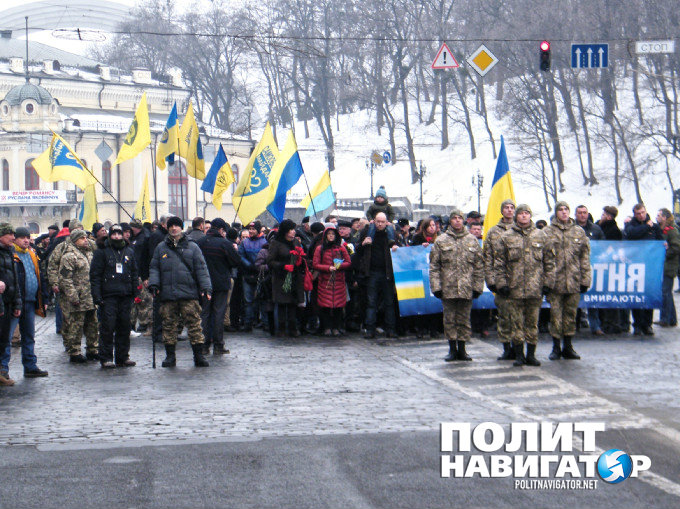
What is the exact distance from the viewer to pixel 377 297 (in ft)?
53.8

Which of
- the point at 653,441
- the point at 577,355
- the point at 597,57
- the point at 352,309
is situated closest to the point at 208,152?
the point at 597,57

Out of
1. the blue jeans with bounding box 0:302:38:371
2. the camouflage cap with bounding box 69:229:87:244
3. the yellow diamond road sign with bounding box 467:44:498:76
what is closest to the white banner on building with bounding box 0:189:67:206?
the yellow diamond road sign with bounding box 467:44:498:76

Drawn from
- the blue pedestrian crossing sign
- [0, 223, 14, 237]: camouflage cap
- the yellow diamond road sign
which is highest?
the blue pedestrian crossing sign

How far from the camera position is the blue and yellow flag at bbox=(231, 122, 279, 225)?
20.2m

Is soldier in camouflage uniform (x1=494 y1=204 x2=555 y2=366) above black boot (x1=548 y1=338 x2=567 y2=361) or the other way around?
above

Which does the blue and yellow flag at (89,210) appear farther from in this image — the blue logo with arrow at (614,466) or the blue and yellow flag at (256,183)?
the blue logo with arrow at (614,466)

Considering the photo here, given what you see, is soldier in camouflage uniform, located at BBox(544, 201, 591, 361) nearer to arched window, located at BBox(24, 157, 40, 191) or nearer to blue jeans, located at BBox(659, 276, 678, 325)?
blue jeans, located at BBox(659, 276, 678, 325)

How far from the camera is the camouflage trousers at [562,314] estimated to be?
13.3 meters

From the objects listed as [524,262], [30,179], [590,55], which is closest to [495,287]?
[524,262]

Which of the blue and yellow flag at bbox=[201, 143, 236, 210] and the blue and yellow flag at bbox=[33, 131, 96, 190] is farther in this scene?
the blue and yellow flag at bbox=[201, 143, 236, 210]

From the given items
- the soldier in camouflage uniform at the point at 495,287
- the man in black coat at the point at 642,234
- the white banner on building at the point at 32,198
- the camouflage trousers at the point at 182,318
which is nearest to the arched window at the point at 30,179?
the white banner on building at the point at 32,198

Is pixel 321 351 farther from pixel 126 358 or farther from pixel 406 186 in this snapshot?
pixel 406 186

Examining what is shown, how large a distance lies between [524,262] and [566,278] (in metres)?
0.78

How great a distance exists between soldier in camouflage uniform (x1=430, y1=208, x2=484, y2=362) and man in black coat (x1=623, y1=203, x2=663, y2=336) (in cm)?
365
